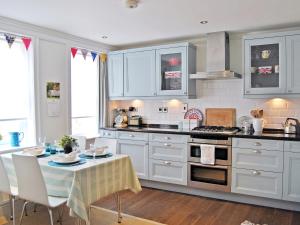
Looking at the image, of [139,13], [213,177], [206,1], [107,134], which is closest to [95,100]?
[107,134]

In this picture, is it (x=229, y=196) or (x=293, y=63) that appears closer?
(x=293, y=63)

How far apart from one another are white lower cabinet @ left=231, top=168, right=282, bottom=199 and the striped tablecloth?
5.35 feet

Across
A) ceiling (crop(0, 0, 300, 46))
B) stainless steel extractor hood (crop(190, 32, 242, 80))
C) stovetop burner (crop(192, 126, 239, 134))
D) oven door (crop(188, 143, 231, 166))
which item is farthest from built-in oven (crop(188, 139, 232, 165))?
ceiling (crop(0, 0, 300, 46))

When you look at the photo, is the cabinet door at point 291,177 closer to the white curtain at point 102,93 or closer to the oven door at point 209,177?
the oven door at point 209,177

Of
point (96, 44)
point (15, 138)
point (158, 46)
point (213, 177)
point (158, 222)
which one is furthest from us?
point (96, 44)

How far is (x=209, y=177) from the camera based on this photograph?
13.0ft

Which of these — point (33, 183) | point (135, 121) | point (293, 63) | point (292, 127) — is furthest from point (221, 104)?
point (33, 183)

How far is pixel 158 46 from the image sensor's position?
4.58m

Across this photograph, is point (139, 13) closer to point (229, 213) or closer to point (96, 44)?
point (96, 44)

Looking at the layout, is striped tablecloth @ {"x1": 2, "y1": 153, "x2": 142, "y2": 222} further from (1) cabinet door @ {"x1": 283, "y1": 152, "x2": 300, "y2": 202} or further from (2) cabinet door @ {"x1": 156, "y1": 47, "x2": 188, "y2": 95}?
(1) cabinet door @ {"x1": 283, "y1": 152, "x2": 300, "y2": 202}

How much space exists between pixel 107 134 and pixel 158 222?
207 cm

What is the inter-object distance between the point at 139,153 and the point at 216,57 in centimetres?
196

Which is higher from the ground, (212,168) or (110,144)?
(110,144)

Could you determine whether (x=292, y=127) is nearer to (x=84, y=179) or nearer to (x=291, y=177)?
(x=291, y=177)
